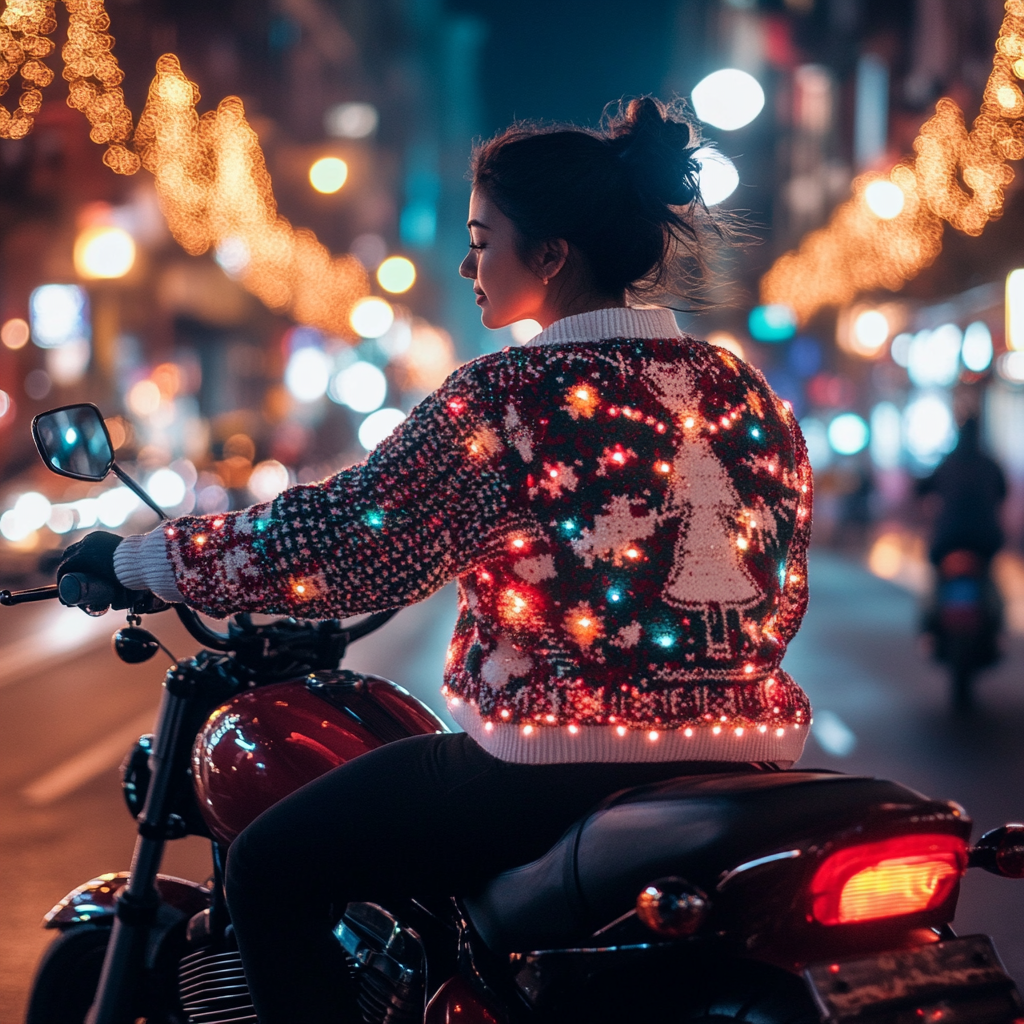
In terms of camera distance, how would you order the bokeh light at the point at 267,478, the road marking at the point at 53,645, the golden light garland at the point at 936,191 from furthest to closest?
the bokeh light at the point at 267,478, the golden light garland at the point at 936,191, the road marking at the point at 53,645

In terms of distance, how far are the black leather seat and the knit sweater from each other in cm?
14

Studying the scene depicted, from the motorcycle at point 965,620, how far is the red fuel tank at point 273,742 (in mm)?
6633

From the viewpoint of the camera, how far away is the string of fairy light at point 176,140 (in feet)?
53.7

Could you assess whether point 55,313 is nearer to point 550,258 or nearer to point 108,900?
point 108,900

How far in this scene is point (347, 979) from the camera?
6.98 feet

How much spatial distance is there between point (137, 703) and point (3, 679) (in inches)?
59.9

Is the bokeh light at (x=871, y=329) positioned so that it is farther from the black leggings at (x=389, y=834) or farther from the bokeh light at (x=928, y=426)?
the black leggings at (x=389, y=834)

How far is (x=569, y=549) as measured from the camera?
190cm

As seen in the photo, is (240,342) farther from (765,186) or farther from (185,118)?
(765,186)

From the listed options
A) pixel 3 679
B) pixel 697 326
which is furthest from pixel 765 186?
pixel 3 679

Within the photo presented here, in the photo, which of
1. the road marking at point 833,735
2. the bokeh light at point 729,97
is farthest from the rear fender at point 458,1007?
the bokeh light at point 729,97

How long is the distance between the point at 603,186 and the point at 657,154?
4.2 inches

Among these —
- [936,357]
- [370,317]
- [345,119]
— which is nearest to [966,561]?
[936,357]

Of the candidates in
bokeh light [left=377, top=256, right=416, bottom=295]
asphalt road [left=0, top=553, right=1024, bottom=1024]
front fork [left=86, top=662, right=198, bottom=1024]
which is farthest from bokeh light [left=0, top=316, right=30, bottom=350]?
front fork [left=86, top=662, right=198, bottom=1024]
